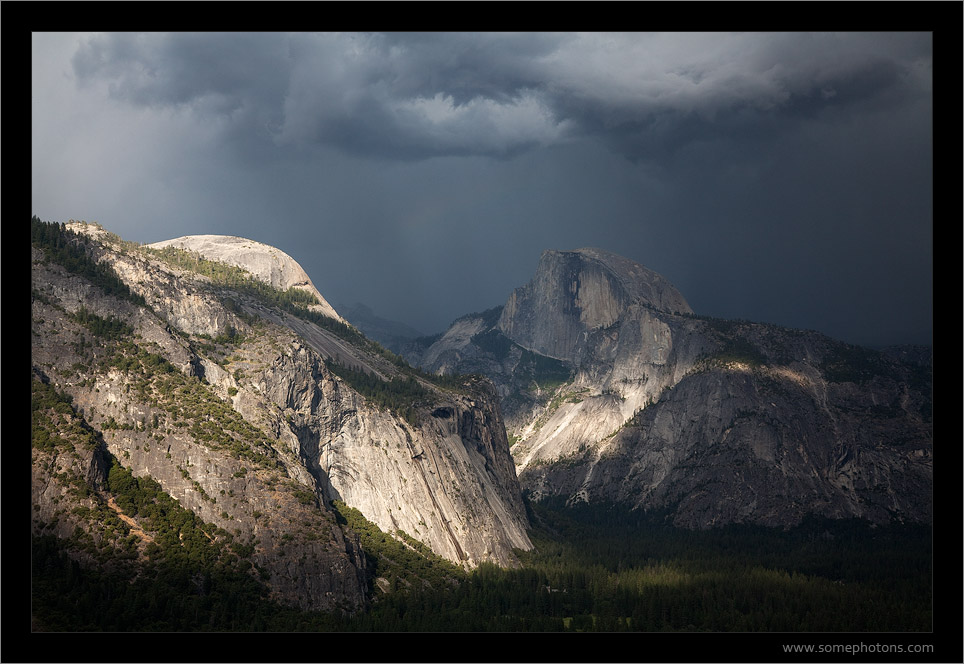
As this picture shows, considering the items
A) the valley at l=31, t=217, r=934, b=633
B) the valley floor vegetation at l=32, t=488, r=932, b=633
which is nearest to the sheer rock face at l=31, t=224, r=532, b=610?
the valley at l=31, t=217, r=934, b=633

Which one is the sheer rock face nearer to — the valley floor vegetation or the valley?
the valley

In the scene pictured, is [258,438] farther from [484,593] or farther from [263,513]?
[484,593]

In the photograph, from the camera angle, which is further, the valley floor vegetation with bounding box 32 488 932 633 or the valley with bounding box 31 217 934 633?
the valley with bounding box 31 217 934 633

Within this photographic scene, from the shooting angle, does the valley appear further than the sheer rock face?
No

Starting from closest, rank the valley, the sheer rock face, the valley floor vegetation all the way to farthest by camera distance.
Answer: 1. the valley floor vegetation
2. the valley
3. the sheer rock face

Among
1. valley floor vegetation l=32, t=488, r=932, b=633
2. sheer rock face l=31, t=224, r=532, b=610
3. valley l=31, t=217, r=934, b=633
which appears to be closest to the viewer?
valley floor vegetation l=32, t=488, r=932, b=633

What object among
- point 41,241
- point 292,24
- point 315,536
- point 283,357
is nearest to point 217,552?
point 315,536

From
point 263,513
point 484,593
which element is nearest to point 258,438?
point 263,513

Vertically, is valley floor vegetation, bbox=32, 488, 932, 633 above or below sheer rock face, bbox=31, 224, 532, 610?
below
